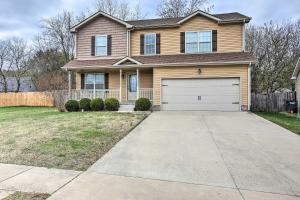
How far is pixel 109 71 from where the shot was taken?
58.5ft

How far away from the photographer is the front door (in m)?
17.6

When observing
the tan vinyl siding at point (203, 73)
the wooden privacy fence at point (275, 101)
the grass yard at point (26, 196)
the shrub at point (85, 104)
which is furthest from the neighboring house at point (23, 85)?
the grass yard at point (26, 196)

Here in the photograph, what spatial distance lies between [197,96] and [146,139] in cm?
860

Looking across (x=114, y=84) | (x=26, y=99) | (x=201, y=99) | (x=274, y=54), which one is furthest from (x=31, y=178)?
(x=26, y=99)

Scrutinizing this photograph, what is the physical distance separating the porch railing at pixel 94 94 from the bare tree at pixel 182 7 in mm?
14337

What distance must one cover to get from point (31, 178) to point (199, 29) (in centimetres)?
1459

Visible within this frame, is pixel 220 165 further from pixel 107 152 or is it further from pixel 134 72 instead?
pixel 134 72

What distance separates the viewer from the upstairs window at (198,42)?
649 inches

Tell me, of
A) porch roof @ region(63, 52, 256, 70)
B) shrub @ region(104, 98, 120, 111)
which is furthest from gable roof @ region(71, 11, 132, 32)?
shrub @ region(104, 98, 120, 111)

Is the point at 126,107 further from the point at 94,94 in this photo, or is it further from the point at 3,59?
the point at 3,59

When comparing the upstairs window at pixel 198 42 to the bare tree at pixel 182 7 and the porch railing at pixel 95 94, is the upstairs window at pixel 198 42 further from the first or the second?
the bare tree at pixel 182 7

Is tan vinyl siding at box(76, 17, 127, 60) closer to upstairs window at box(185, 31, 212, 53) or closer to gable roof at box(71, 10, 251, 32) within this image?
gable roof at box(71, 10, 251, 32)

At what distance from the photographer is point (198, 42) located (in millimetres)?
16609

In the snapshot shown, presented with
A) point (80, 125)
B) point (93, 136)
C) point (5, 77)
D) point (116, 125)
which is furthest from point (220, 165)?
point (5, 77)
